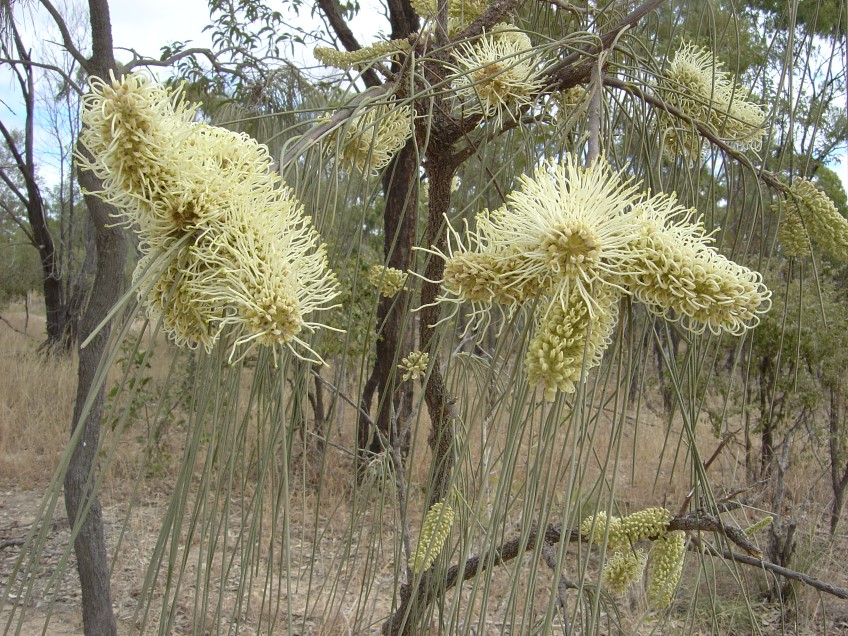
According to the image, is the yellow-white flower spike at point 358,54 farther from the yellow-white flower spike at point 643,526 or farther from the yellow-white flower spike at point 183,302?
the yellow-white flower spike at point 643,526

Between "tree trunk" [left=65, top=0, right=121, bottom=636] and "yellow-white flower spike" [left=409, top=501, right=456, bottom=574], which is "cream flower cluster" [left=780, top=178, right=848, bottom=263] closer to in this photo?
"yellow-white flower spike" [left=409, top=501, right=456, bottom=574]

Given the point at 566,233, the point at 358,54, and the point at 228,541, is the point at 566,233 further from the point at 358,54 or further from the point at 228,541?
the point at 228,541

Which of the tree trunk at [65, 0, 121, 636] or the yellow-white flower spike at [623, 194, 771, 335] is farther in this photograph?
the tree trunk at [65, 0, 121, 636]

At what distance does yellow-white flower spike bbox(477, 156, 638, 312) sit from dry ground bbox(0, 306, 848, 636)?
3.29 ft

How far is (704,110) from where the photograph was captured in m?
0.68

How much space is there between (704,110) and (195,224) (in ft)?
1.75

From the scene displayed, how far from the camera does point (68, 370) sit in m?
4.32

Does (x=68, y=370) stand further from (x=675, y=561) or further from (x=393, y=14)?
(x=675, y=561)

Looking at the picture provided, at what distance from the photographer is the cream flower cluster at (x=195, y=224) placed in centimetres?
37

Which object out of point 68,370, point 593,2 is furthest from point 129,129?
point 68,370

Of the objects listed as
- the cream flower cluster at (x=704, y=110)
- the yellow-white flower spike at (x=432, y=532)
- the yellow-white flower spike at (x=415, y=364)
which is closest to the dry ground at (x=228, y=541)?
the yellow-white flower spike at (x=415, y=364)

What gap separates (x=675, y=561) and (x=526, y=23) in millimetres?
836

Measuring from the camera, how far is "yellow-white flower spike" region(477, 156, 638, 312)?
0.37 metres

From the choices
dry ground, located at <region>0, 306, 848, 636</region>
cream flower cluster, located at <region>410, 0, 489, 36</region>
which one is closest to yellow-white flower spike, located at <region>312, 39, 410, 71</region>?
cream flower cluster, located at <region>410, 0, 489, 36</region>
